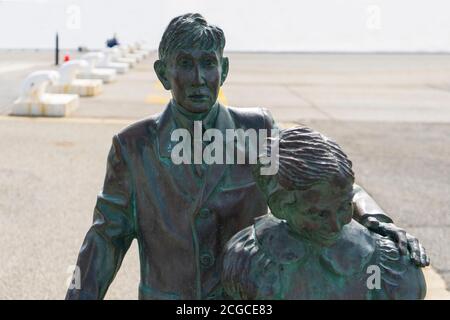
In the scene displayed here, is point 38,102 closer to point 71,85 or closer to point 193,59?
point 71,85

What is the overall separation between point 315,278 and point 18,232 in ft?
18.5

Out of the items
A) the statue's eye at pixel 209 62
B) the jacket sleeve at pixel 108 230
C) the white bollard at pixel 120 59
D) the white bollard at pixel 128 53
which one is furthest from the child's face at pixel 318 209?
the white bollard at pixel 128 53

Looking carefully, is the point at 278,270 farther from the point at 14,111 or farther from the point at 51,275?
the point at 14,111

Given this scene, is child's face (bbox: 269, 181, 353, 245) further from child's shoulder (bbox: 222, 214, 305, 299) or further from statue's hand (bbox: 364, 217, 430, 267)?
statue's hand (bbox: 364, 217, 430, 267)

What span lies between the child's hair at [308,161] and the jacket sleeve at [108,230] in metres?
0.86

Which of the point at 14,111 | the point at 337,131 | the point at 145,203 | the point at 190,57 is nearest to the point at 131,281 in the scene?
the point at 145,203

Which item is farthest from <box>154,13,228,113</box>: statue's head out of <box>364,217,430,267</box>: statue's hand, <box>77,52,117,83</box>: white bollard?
<box>77,52,117,83</box>: white bollard

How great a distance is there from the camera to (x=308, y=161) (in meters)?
1.70

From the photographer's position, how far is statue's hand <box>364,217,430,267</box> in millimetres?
1882

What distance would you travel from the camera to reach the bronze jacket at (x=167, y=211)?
7.98 ft

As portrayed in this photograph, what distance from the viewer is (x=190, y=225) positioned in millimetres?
2447

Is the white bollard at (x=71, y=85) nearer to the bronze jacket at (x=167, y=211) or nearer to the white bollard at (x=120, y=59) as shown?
the white bollard at (x=120, y=59)

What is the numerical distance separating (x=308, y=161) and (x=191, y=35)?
2.41 feet

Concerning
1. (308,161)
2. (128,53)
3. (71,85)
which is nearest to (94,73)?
(71,85)
